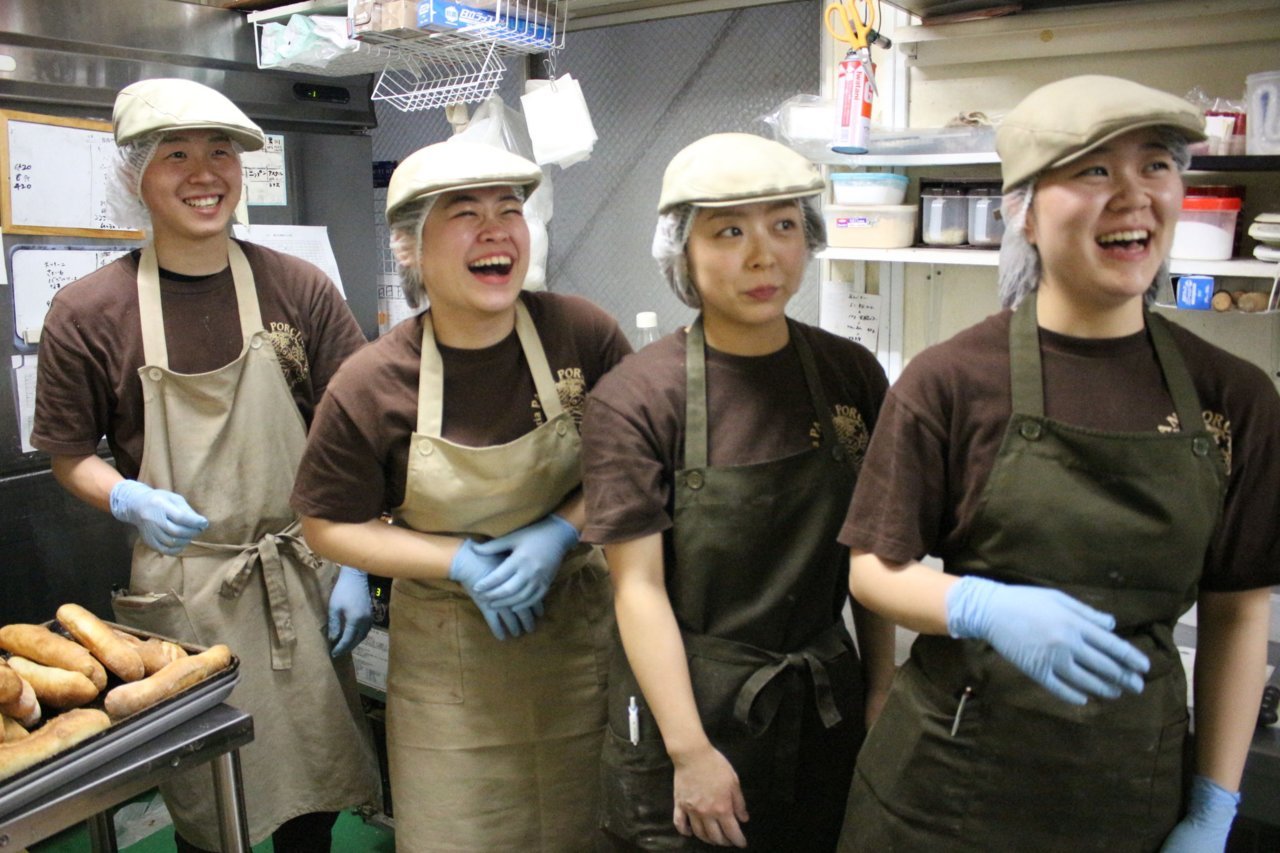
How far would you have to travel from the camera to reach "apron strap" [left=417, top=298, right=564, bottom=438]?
167cm

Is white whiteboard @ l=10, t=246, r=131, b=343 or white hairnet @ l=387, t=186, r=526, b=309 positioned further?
white whiteboard @ l=10, t=246, r=131, b=343

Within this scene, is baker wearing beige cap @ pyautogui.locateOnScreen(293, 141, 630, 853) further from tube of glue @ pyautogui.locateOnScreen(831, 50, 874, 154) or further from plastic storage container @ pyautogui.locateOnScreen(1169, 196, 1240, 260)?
plastic storage container @ pyautogui.locateOnScreen(1169, 196, 1240, 260)

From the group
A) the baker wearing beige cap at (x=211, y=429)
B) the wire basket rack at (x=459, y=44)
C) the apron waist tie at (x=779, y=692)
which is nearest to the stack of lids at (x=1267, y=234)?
the apron waist tie at (x=779, y=692)

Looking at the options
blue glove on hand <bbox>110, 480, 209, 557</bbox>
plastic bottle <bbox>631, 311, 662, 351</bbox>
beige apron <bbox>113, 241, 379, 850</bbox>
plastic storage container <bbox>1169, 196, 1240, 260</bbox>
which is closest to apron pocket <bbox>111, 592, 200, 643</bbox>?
beige apron <bbox>113, 241, 379, 850</bbox>

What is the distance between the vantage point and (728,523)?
1.44 m

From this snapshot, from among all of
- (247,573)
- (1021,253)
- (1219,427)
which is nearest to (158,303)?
(247,573)

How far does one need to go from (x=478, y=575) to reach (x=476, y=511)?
4.2 inches

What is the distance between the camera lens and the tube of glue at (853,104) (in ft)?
6.56

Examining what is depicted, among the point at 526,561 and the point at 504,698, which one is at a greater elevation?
the point at 526,561

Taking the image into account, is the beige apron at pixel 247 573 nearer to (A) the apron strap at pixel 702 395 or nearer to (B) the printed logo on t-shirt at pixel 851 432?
(A) the apron strap at pixel 702 395

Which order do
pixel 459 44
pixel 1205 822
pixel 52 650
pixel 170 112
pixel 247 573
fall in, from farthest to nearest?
1. pixel 459 44
2. pixel 247 573
3. pixel 170 112
4. pixel 52 650
5. pixel 1205 822

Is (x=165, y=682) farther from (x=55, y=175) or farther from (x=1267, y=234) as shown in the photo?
(x=1267, y=234)

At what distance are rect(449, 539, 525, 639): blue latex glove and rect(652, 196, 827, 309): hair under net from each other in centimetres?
54

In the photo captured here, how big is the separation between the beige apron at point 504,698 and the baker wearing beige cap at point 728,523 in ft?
0.95
